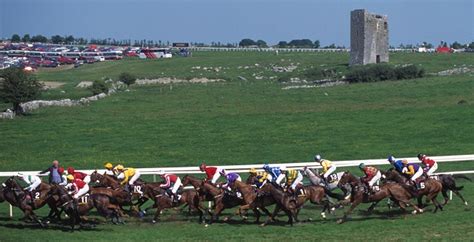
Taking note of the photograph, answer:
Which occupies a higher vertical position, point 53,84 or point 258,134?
point 258,134

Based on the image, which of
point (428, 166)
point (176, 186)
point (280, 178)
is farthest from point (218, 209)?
point (428, 166)

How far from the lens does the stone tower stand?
2776 inches

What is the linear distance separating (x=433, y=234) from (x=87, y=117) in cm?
2748

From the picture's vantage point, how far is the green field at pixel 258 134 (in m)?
18.3

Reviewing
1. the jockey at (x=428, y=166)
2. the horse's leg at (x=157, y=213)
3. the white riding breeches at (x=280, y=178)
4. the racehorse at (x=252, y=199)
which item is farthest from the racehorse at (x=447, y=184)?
the horse's leg at (x=157, y=213)

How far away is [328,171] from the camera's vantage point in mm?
20359

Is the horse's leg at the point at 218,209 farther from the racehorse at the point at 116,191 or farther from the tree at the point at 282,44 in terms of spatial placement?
the tree at the point at 282,44

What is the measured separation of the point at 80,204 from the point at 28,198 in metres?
1.31

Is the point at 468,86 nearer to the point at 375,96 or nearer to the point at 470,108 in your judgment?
the point at 375,96

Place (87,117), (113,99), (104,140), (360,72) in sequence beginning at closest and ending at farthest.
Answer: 1. (104,140)
2. (87,117)
3. (113,99)
4. (360,72)

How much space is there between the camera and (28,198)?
19047 mm

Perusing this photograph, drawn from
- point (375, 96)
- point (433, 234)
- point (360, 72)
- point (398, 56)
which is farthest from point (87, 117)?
point (398, 56)

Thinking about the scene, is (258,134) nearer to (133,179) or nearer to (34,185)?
(133,179)

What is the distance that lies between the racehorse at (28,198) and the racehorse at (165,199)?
2.16 meters
